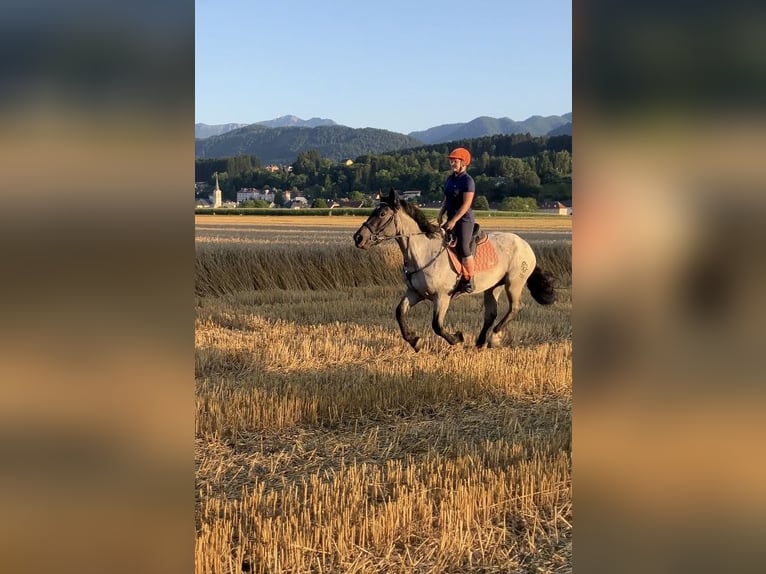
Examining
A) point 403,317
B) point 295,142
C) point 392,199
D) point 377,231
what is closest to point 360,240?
point 377,231

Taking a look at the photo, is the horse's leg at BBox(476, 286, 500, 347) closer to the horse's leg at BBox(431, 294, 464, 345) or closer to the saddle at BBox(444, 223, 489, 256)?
the horse's leg at BBox(431, 294, 464, 345)

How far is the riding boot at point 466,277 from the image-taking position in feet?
31.3

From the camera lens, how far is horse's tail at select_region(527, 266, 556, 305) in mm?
11172

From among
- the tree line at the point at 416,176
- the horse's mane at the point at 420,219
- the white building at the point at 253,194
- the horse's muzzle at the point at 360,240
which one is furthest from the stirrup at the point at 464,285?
the white building at the point at 253,194

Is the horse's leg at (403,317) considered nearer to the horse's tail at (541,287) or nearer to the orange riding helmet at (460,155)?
the orange riding helmet at (460,155)

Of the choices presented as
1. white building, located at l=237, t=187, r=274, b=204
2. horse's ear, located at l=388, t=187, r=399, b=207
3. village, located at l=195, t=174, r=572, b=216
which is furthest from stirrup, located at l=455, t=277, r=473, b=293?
white building, located at l=237, t=187, r=274, b=204

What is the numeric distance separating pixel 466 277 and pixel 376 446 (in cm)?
445

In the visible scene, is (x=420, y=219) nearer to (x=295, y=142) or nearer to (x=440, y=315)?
(x=440, y=315)

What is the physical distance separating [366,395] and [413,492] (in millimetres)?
2672

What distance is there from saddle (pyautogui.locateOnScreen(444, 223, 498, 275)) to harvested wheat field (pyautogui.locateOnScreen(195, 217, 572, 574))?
46.7 inches
